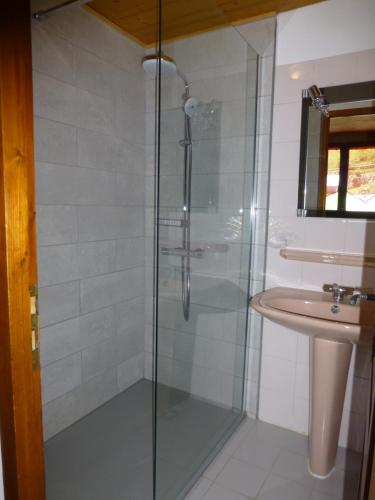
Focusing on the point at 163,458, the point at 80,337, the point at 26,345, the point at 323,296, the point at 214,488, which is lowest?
the point at 214,488

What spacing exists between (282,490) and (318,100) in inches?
76.0

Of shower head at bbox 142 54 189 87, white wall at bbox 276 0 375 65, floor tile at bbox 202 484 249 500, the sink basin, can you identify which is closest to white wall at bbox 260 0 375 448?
white wall at bbox 276 0 375 65

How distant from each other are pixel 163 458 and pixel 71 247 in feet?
3.85

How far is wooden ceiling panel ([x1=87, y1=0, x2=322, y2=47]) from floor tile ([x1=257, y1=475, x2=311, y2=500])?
201cm

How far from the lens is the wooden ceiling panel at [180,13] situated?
53.2 inches

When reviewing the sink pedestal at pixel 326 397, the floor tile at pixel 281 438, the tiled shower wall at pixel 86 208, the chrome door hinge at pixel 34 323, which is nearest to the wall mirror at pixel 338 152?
the sink pedestal at pixel 326 397

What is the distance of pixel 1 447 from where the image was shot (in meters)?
0.83

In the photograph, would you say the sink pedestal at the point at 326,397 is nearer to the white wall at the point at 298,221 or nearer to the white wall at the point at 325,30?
the white wall at the point at 298,221

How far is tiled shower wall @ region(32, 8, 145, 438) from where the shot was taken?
73.9 inches

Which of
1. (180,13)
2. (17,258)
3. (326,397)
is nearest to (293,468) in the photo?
(326,397)

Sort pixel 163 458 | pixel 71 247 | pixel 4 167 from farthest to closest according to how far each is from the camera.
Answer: pixel 71 247 < pixel 163 458 < pixel 4 167

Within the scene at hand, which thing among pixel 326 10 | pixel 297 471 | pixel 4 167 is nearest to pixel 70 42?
pixel 326 10

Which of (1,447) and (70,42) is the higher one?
(70,42)

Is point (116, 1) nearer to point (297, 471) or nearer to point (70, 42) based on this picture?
point (70, 42)
